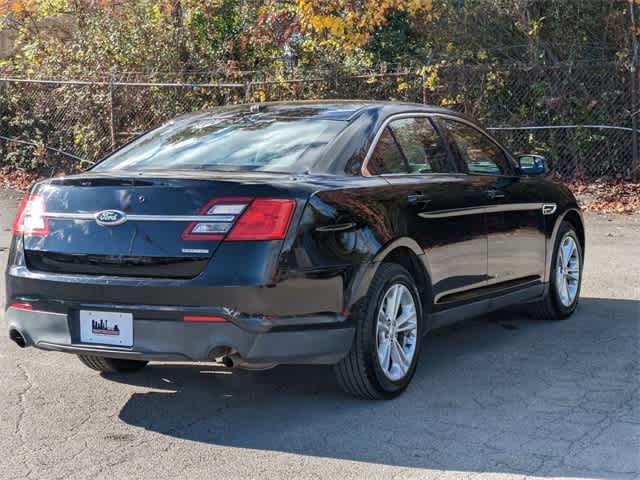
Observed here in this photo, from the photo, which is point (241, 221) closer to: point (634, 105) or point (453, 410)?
point (453, 410)

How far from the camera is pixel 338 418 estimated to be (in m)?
5.54

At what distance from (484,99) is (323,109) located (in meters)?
10.0

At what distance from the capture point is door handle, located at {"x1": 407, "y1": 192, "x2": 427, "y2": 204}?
20.1 feet

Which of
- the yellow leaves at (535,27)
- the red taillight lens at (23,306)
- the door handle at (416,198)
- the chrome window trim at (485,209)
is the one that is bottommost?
the red taillight lens at (23,306)

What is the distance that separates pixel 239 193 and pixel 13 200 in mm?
12370

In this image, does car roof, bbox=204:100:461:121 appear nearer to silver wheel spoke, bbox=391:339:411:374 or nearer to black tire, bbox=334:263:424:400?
black tire, bbox=334:263:424:400

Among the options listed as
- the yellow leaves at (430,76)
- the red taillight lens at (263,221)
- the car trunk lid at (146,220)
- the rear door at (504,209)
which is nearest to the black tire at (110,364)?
the car trunk lid at (146,220)

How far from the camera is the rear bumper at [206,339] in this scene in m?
5.16

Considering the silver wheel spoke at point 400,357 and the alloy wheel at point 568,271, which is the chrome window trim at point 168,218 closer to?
the silver wheel spoke at point 400,357

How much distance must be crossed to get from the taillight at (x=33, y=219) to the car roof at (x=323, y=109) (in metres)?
1.42

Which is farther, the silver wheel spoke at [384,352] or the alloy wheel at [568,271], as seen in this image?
the alloy wheel at [568,271]

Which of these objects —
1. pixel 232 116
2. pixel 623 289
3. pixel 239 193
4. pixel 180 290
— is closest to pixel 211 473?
pixel 180 290

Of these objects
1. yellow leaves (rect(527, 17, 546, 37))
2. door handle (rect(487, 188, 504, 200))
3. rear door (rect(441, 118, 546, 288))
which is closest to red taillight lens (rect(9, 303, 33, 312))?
rear door (rect(441, 118, 546, 288))

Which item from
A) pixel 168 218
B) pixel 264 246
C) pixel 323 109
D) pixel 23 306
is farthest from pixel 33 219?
pixel 323 109
